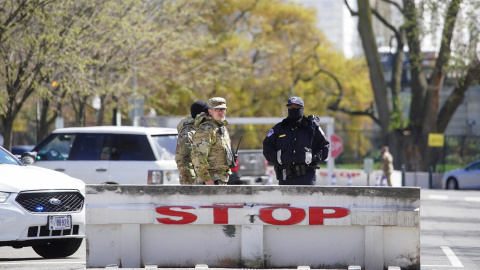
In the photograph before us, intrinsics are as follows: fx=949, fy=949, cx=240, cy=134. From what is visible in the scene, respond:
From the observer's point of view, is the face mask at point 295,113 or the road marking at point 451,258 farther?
the road marking at point 451,258

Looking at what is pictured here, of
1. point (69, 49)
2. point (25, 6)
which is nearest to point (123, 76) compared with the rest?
point (69, 49)

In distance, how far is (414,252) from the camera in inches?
357

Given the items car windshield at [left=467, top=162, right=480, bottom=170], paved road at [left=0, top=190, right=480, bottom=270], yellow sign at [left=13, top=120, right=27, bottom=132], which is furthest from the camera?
yellow sign at [left=13, top=120, right=27, bottom=132]

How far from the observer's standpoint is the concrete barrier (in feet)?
29.8

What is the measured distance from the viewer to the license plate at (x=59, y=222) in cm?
1086

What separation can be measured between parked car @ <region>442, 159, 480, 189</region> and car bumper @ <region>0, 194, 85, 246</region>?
1108 inches

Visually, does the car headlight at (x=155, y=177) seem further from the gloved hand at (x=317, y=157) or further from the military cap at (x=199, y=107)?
the gloved hand at (x=317, y=157)

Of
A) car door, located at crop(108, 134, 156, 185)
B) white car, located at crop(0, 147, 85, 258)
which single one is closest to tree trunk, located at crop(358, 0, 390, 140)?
car door, located at crop(108, 134, 156, 185)

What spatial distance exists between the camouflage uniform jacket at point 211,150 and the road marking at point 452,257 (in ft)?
9.39

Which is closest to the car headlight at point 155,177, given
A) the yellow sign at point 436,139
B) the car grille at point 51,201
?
the car grille at point 51,201


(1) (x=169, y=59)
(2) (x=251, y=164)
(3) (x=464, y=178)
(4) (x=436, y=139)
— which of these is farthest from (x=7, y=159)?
(4) (x=436, y=139)

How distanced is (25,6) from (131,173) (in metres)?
5.42

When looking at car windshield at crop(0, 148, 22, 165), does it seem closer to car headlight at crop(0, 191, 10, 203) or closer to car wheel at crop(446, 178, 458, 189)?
car headlight at crop(0, 191, 10, 203)

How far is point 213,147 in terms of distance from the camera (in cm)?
1112
